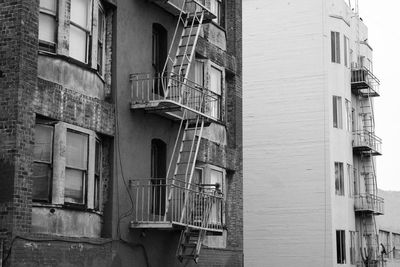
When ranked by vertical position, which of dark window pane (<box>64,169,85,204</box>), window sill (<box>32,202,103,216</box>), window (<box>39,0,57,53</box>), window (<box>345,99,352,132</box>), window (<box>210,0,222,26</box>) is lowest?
window sill (<box>32,202,103,216</box>)

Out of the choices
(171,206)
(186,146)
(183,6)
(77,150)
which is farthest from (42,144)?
(183,6)

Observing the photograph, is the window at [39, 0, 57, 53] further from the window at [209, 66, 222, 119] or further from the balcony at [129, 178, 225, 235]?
the window at [209, 66, 222, 119]

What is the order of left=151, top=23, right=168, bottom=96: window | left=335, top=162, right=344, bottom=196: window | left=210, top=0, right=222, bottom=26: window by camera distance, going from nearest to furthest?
left=151, top=23, right=168, bottom=96: window, left=210, top=0, right=222, bottom=26: window, left=335, top=162, right=344, bottom=196: window

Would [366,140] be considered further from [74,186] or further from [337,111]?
[74,186]

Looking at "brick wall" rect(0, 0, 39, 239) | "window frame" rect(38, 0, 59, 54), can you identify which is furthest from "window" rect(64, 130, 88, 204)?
"window frame" rect(38, 0, 59, 54)

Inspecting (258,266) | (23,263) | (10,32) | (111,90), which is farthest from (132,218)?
(258,266)

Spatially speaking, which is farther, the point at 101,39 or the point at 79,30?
the point at 101,39

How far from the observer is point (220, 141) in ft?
82.4

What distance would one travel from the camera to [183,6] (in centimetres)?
2230

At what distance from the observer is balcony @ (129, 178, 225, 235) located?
19.0 metres

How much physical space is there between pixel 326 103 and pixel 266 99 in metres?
3.36

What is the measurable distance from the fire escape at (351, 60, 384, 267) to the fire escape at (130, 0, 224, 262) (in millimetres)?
17048

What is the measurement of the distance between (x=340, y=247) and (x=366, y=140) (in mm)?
6812

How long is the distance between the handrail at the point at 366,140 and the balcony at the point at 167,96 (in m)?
17.3
